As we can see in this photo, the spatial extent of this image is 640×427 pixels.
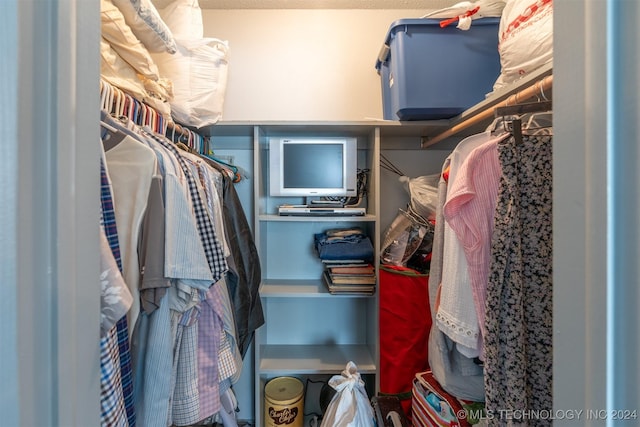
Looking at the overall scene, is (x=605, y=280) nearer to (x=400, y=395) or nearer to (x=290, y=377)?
(x=400, y=395)

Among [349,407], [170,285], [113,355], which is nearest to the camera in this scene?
[113,355]

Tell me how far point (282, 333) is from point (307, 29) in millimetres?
1811

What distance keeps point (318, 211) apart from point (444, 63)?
847 mm

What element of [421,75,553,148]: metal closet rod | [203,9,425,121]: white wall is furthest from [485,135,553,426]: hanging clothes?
[203,9,425,121]: white wall

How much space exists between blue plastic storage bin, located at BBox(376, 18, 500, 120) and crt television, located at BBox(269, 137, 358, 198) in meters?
0.38

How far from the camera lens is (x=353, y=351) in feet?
5.08

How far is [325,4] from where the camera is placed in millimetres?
1562

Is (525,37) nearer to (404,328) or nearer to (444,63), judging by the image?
(444,63)

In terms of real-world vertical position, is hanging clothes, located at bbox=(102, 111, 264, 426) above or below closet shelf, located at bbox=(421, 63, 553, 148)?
below

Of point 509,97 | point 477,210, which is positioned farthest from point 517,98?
point 477,210

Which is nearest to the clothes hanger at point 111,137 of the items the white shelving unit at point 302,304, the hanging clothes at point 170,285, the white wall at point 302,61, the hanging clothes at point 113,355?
the hanging clothes at point 170,285

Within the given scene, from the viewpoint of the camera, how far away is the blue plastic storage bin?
1.13 metres

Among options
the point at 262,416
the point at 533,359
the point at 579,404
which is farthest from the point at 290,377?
the point at 579,404

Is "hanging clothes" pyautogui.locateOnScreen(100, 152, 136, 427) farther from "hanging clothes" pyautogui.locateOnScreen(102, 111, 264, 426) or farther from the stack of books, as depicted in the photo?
the stack of books
